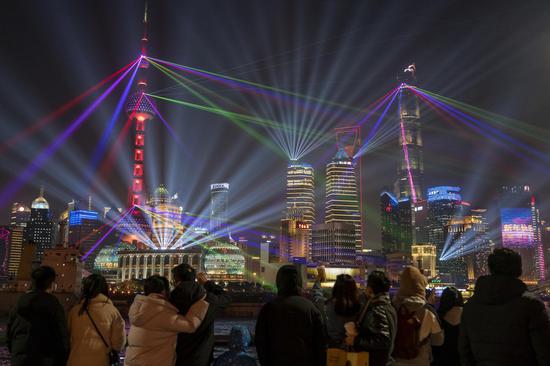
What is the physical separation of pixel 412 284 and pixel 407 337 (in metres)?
0.60

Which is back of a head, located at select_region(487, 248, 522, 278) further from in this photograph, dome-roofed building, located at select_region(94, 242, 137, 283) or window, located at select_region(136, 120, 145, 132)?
window, located at select_region(136, 120, 145, 132)

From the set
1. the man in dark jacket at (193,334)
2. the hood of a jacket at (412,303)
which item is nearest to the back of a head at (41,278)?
the man in dark jacket at (193,334)

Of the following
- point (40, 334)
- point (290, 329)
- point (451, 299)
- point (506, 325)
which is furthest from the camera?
point (451, 299)

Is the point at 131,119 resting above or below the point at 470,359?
above

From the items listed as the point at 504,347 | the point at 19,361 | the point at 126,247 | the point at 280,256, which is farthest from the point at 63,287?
the point at 280,256

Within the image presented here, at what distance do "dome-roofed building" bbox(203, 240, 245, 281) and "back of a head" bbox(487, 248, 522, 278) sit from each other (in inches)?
5051

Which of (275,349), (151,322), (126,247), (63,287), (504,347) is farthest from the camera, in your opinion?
(126,247)

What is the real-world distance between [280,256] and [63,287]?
369 feet

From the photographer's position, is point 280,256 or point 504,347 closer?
point 504,347

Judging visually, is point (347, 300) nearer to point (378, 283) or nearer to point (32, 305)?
point (378, 283)

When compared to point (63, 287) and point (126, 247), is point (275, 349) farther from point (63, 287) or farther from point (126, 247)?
point (126, 247)

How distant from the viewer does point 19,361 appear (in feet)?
19.7

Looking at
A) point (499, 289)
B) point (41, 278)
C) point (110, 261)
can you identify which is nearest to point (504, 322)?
point (499, 289)

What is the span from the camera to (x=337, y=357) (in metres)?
4.98
